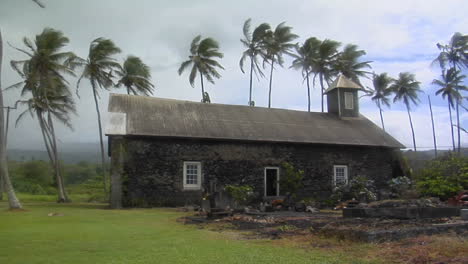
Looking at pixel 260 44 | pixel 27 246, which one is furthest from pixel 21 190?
pixel 27 246

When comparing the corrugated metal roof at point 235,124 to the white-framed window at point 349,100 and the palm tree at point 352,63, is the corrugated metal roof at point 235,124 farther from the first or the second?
the palm tree at point 352,63

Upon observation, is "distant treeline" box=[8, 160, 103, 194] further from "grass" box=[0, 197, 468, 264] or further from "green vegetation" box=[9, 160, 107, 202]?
"grass" box=[0, 197, 468, 264]

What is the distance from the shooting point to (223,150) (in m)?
20.7

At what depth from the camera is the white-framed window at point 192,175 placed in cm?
2002

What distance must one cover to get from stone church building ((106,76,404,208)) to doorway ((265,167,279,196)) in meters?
0.05

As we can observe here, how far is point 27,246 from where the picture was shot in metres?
7.93

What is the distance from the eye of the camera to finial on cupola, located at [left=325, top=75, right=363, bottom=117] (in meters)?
27.7

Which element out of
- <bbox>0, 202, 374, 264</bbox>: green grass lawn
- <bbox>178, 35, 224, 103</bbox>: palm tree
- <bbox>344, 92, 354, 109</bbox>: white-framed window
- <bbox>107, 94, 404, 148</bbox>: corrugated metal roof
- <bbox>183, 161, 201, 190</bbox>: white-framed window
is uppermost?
<bbox>178, 35, 224, 103</bbox>: palm tree

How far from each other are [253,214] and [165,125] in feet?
25.4

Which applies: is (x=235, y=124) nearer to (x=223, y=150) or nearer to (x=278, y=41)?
(x=223, y=150)

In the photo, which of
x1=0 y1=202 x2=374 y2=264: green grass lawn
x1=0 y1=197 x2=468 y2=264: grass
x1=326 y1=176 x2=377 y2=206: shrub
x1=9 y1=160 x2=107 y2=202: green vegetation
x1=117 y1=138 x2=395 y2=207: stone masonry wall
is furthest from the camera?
x1=9 y1=160 x2=107 y2=202: green vegetation

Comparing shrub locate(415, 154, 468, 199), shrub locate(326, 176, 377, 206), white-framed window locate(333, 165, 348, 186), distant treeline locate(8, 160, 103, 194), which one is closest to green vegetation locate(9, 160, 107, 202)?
distant treeline locate(8, 160, 103, 194)

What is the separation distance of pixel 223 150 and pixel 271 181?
3.55 meters

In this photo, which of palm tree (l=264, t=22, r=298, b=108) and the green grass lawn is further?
palm tree (l=264, t=22, r=298, b=108)
